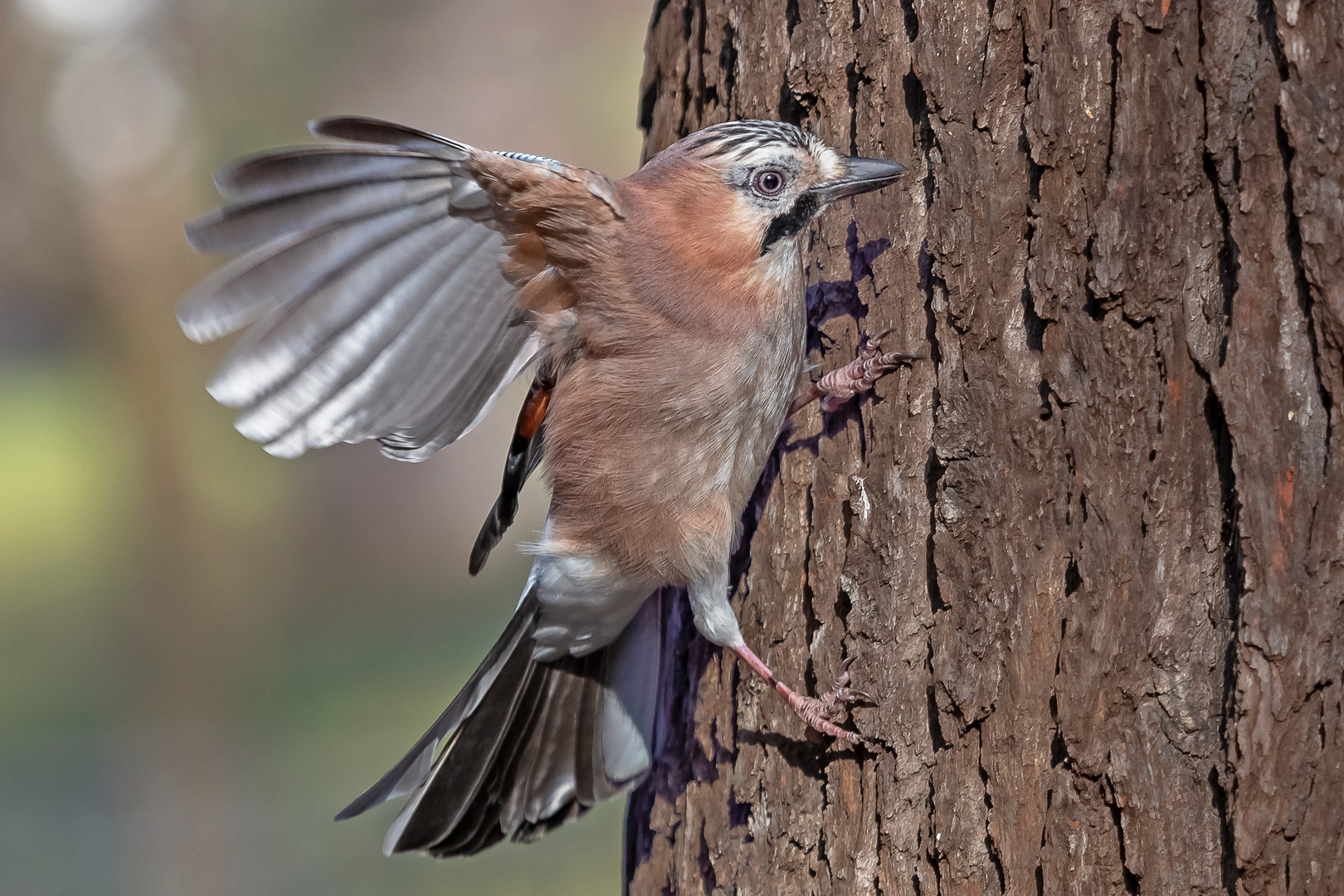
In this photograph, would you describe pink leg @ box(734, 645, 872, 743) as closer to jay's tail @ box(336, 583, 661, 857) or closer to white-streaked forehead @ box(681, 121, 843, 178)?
jay's tail @ box(336, 583, 661, 857)

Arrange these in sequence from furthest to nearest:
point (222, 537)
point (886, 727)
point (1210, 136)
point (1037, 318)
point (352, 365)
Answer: point (222, 537), point (352, 365), point (886, 727), point (1037, 318), point (1210, 136)

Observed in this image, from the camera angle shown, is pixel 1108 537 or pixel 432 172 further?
pixel 432 172

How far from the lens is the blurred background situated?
6414mm

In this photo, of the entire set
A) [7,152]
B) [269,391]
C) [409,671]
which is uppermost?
[7,152]

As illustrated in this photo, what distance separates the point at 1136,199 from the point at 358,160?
142 cm

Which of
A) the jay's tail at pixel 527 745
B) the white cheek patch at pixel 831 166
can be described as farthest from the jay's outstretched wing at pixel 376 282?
the jay's tail at pixel 527 745

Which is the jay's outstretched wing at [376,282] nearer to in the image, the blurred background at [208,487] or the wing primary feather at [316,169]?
the wing primary feather at [316,169]

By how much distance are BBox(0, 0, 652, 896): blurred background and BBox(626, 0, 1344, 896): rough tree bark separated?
4305 millimetres

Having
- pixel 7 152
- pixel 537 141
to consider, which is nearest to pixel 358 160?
pixel 537 141

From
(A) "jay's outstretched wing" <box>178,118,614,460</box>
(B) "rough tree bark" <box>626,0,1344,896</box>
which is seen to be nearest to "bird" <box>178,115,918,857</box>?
(A) "jay's outstretched wing" <box>178,118,614,460</box>

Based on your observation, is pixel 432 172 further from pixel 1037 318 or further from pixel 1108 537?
pixel 1108 537

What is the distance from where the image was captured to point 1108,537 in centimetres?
162

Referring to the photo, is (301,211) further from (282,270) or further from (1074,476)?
(1074,476)

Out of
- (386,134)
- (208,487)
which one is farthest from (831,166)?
(208,487)
